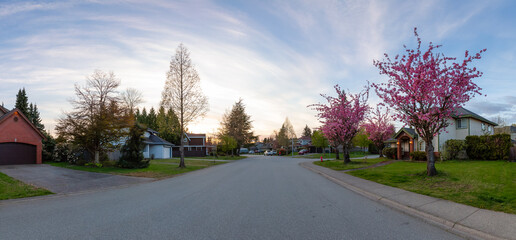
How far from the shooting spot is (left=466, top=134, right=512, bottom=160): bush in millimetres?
20094

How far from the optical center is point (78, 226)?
6008mm

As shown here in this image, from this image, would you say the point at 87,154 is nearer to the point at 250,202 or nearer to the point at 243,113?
the point at 250,202

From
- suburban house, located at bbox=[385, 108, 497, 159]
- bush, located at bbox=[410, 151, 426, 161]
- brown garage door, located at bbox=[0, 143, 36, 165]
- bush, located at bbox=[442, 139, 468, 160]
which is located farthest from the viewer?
bush, located at bbox=[410, 151, 426, 161]

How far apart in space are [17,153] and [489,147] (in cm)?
4003

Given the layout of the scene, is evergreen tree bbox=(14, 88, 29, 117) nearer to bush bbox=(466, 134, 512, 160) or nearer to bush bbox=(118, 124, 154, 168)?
bush bbox=(118, 124, 154, 168)

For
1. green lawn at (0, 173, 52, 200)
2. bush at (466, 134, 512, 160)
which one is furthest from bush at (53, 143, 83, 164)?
bush at (466, 134, 512, 160)

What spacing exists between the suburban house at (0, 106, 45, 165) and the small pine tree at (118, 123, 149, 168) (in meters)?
9.89

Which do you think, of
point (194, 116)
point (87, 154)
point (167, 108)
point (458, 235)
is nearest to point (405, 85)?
Answer: point (458, 235)

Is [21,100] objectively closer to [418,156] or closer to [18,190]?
[18,190]

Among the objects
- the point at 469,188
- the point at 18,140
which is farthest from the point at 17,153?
the point at 469,188

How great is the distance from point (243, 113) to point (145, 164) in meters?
44.9

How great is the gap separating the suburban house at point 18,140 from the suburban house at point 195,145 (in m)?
33.6

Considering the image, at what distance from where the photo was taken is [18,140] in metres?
24.1

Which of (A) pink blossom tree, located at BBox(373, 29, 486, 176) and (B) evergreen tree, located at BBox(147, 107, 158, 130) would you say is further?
(B) evergreen tree, located at BBox(147, 107, 158, 130)
